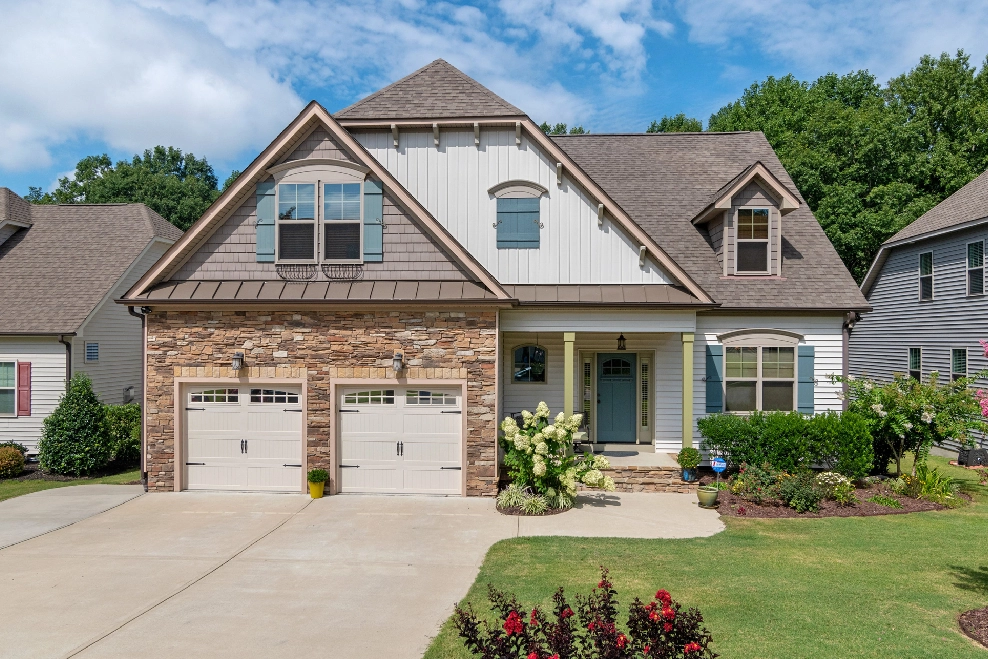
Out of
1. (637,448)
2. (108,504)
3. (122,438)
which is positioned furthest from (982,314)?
(122,438)

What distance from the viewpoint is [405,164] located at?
14000mm

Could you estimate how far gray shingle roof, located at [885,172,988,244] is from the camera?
56.9ft

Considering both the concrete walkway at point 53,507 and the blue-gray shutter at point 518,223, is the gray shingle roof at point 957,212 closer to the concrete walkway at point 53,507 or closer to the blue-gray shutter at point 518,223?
the blue-gray shutter at point 518,223

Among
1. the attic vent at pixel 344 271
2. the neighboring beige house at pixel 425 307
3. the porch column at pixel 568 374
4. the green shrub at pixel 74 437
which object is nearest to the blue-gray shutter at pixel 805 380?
the neighboring beige house at pixel 425 307

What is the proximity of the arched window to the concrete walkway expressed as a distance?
8.34 m

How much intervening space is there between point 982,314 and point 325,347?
56.9 ft

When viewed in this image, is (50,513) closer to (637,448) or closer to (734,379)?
(637,448)

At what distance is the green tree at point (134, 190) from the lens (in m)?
44.7

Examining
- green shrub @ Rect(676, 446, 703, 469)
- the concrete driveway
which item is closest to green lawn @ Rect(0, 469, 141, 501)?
the concrete driveway

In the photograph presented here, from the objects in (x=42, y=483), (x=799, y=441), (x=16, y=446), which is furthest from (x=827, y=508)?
(x=16, y=446)

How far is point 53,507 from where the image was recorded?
38.1 feet

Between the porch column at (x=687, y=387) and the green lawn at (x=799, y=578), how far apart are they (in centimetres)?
269

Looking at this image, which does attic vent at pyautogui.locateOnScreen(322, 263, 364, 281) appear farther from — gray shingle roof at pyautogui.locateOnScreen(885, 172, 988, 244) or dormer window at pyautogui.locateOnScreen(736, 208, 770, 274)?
gray shingle roof at pyautogui.locateOnScreen(885, 172, 988, 244)

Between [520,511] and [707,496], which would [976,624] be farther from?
[520,511]
